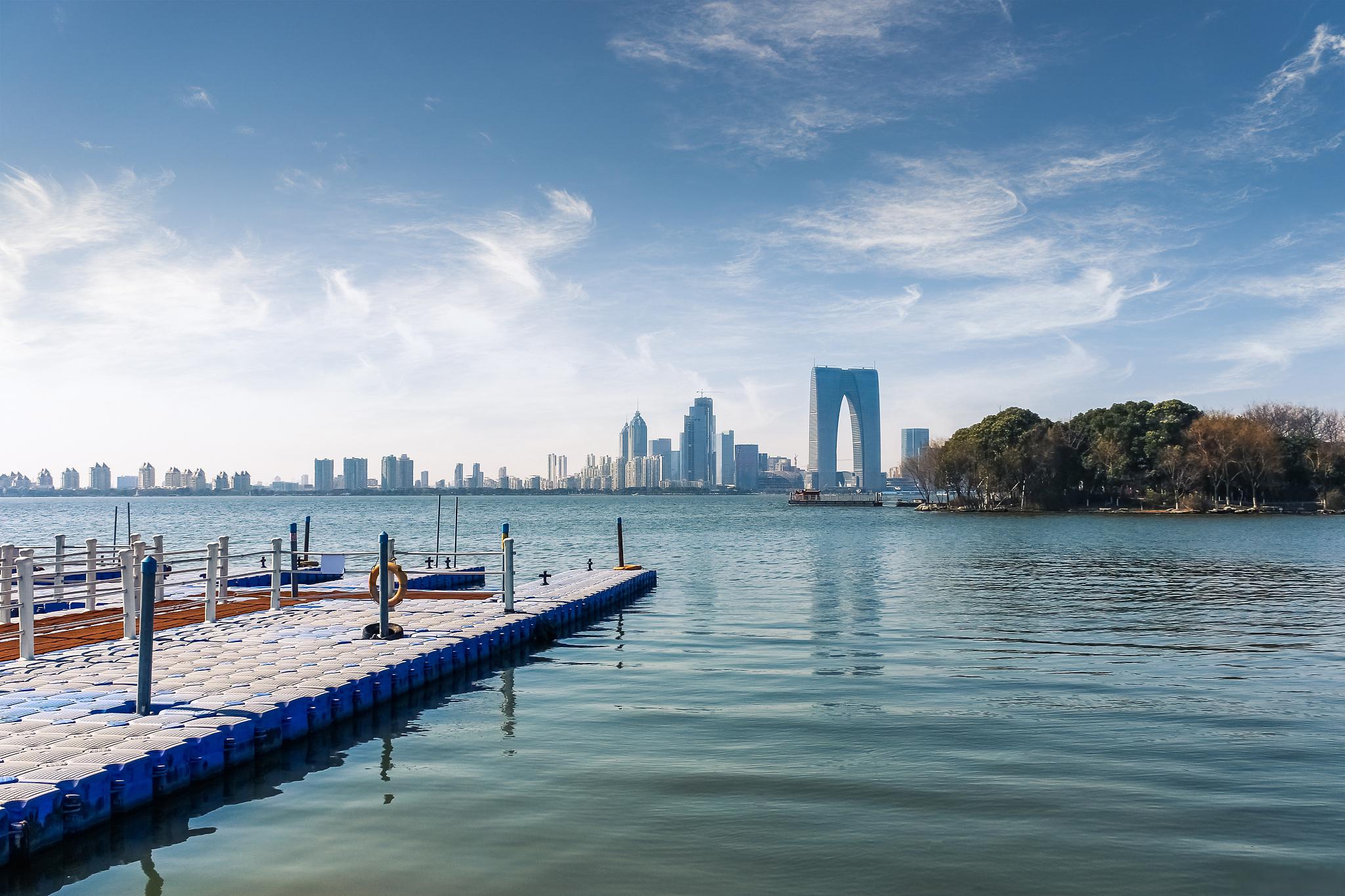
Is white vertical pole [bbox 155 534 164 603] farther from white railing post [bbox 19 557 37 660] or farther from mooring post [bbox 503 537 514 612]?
mooring post [bbox 503 537 514 612]

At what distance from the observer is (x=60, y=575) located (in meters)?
19.8

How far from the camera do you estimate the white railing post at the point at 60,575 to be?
63.0 ft

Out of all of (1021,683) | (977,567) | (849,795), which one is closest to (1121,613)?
Result: (1021,683)

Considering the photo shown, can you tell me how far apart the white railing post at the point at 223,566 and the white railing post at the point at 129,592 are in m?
3.23

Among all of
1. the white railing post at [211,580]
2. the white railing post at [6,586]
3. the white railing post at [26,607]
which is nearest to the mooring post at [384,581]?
the white railing post at [211,580]

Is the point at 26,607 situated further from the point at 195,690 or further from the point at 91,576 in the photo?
the point at 91,576

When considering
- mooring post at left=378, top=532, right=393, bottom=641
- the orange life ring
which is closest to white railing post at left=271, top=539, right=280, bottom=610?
the orange life ring

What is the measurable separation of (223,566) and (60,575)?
11.3 ft

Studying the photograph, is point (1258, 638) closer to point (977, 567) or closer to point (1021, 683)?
point (1021, 683)

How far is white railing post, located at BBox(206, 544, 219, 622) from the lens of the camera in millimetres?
20531

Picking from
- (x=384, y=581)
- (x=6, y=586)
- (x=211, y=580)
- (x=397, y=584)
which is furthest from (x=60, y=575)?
(x=384, y=581)

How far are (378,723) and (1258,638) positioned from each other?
21.2m

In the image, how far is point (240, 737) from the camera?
479 inches

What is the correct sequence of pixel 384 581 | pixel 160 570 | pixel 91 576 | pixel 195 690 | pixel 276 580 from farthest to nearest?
pixel 160 570, pixel 276 580, pixel 91 576, pixel 384 581, pixel 195 690
